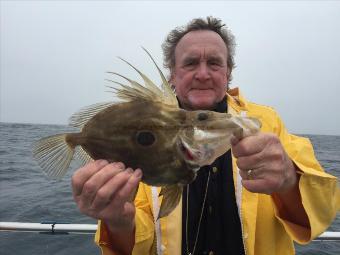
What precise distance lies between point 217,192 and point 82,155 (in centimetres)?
146

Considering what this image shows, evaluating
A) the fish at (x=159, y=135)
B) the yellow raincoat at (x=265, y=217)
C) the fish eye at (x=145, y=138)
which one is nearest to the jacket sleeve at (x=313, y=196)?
the yellow raincoat at (x=265, y=217)

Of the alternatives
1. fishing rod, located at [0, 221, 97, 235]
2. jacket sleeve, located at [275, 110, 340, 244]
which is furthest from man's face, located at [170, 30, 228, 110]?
fishing rod, located at [0, 221, 97, 235]

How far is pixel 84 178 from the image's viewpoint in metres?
2.08

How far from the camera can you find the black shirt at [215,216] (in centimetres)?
313

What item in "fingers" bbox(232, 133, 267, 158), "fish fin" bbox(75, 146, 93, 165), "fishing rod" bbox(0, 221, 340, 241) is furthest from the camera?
"fishing rod" bbox(0, 221, 340, 241)

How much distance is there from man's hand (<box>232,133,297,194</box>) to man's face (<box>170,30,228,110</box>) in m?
1.44

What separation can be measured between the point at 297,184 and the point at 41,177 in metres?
12.9

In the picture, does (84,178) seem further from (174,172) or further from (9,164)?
(9,164)

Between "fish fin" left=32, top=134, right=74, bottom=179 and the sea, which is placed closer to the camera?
"fish fin" left=32, top=134, right=74, bottom=179

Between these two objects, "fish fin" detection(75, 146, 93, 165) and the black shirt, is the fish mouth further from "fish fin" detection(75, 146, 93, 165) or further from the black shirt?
the black shirt

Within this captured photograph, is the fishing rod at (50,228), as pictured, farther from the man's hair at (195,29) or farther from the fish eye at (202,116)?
the fish eye at (202,116)

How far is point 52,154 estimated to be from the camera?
7.65 feet

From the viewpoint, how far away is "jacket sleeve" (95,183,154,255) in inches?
106

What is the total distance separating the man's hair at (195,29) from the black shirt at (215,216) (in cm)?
131
